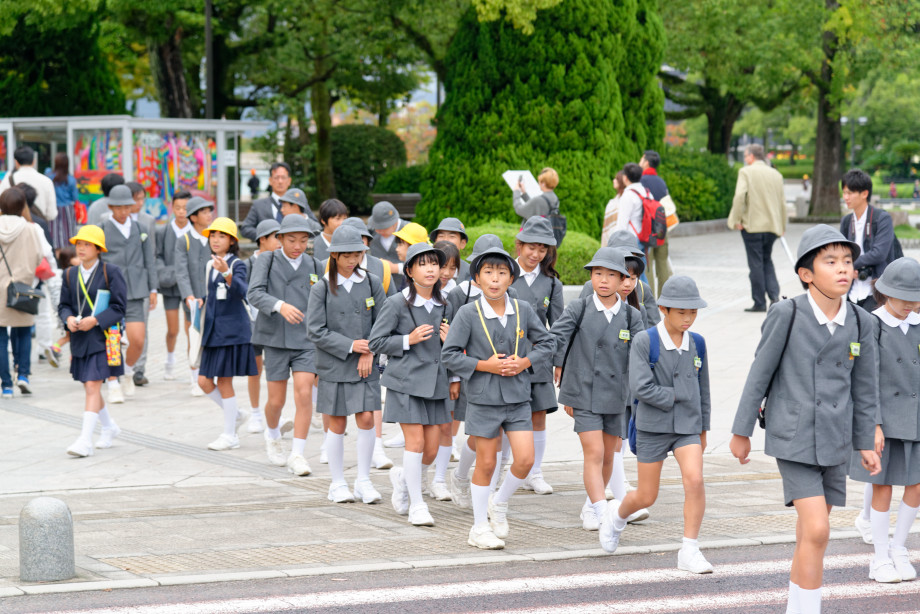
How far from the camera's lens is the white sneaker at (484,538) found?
662cm

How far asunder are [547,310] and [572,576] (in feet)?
6.96

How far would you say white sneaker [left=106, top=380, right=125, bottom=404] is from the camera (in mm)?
11422

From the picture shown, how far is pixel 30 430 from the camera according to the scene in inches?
403

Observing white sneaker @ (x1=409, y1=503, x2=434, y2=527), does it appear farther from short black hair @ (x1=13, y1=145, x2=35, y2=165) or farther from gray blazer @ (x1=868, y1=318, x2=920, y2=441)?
short black hair @ (x1=13, y1=145, x2=35, y2=165)

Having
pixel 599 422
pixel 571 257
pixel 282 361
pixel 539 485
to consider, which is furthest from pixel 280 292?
pixel 571 257

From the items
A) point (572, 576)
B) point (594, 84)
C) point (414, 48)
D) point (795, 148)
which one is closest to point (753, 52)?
point (414, 48)

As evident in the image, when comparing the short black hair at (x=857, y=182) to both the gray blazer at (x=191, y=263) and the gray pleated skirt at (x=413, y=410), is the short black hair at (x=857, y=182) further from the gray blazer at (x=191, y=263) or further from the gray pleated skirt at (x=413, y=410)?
the gray blazer at (x=191, y=263)

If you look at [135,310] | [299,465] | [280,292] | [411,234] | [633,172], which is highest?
[633,172]

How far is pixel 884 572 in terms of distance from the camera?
6.03 meters

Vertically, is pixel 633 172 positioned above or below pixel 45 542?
above

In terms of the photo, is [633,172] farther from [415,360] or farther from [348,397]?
[415,360]

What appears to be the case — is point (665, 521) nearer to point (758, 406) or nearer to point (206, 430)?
point (758, 406)

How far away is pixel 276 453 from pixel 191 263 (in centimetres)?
287

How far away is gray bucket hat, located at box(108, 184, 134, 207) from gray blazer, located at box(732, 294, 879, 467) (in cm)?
752
